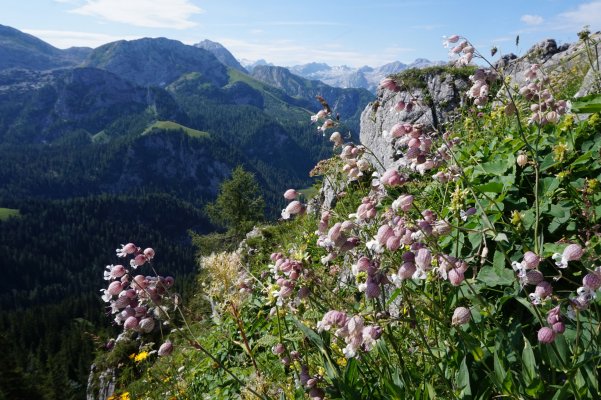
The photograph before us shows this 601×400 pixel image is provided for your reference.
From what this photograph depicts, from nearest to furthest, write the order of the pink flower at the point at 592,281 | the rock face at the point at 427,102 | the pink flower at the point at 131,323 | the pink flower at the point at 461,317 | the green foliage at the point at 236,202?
1. the pink flower at the point at 592,281
2. the pink flower at the point at 461,317
3. the pink flower at the point at 131,323
4. the rock face at the point at 427,102
5. the green foliage at the point at 236,202

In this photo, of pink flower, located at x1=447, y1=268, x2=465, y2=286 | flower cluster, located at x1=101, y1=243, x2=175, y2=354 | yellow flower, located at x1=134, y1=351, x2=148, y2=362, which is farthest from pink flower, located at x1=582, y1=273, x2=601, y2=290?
yellow flower, located at x1=134, y1=351, x2=148, y2=362

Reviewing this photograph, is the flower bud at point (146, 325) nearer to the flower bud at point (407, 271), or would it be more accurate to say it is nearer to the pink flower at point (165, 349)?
the pink flower at point (165, 349)

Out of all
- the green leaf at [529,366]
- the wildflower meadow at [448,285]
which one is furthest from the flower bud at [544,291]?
the green leaf at [529,366]

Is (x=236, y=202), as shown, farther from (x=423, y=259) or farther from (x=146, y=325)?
(x=423, y=259)

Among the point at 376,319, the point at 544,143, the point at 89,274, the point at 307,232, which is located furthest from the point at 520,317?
the point at 89,274

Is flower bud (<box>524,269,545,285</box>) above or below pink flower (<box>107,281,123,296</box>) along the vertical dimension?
above

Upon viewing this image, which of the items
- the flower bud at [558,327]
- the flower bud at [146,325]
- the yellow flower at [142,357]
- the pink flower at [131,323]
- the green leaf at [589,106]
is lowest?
the yellow flower at [142,357]

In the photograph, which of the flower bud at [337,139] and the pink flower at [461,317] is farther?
the flower bud at [337,139]

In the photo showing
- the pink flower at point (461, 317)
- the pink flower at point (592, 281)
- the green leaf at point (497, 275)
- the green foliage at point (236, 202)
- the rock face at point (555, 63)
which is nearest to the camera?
the pink flower at point (592, 281)

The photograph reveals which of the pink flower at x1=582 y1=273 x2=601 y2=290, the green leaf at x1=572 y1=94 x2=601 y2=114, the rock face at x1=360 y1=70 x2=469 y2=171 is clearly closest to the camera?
the pink flower at x1=582 y1=273 x2=601 y2=290

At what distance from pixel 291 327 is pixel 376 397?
2716 mm

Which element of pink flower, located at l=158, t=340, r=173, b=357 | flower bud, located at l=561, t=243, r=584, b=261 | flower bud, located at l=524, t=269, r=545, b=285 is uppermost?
flower bud, located at l=561, t=243, r=584, b=261

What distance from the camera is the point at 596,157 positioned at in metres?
3.77

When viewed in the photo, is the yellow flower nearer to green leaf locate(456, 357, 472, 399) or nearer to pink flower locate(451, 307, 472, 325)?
green leaf locate(456, 357, 472, 399)
